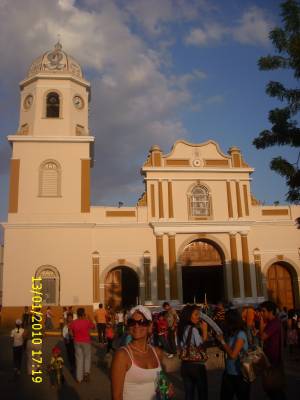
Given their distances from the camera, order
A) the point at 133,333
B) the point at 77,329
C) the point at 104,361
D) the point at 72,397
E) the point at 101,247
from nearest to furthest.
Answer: the point at 133,333 < the point at 72,397 < the point at 77,329 < the point at 104,361 < the point at 101,247

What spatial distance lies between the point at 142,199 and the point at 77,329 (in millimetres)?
15272

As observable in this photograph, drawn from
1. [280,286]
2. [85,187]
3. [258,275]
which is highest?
[85,187]

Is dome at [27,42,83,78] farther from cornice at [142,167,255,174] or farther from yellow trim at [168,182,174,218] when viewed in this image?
yellow trim at [168,182,174,218]

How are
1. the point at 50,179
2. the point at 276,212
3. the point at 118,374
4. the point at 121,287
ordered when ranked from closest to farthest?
the point at 118,374, the point at 50,179, the point at 121,287, the point at 276,212

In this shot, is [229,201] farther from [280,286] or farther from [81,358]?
[81,358]

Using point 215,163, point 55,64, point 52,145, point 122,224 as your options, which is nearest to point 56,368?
point 122,224

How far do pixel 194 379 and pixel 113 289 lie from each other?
59.3 feet

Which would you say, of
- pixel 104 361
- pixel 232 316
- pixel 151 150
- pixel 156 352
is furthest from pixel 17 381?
pixel 151 150

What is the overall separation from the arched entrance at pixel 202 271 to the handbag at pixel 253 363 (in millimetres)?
17957

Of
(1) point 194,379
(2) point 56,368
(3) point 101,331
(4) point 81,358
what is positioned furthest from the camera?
(3) point 101,331

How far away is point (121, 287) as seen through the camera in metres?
23.8

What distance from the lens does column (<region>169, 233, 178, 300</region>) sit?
75.5ft

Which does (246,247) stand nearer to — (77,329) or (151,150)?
(151,150)

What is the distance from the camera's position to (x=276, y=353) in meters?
5.64
